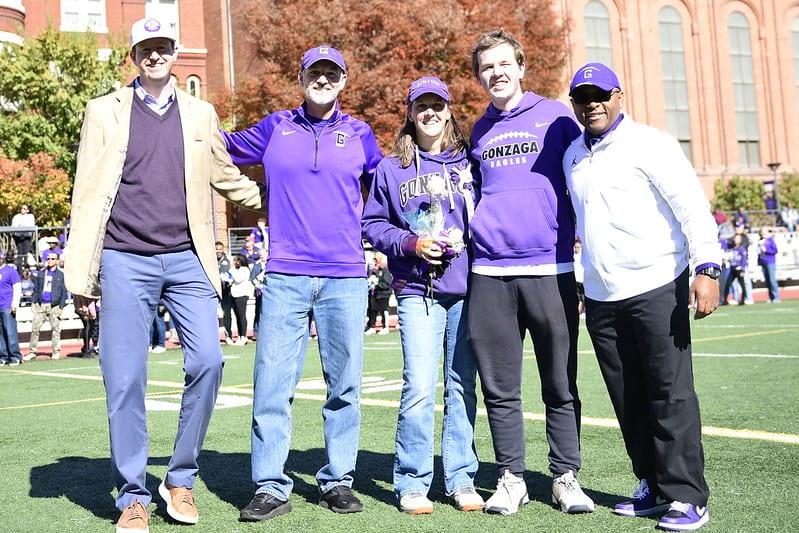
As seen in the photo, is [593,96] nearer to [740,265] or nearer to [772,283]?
[740,265]

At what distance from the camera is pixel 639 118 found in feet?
173

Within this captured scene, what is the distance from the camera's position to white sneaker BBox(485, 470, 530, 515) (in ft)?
14.6

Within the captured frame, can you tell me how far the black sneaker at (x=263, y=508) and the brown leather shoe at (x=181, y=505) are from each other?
229mm

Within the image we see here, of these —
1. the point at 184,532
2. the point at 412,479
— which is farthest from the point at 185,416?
the point at 412,479

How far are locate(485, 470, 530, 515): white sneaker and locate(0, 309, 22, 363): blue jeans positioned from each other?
1367cm

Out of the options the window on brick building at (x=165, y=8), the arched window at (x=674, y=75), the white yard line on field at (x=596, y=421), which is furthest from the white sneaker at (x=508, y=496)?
the arched window at (x=674, y=75)

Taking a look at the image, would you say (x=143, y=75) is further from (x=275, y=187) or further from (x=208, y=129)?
(x=275, y=187)

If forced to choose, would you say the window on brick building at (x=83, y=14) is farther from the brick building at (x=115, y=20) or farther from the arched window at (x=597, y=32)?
the arched window at (x=597, y=32)

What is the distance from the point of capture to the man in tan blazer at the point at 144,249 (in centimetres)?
441

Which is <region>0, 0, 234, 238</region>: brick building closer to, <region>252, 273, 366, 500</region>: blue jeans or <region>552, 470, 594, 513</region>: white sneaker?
<region>252, 273, 366, 500</region>: blue jeans

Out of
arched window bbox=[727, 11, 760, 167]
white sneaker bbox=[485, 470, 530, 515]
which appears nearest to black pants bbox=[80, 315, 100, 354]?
white sneaker bbox=[485, 470, 530, 515]

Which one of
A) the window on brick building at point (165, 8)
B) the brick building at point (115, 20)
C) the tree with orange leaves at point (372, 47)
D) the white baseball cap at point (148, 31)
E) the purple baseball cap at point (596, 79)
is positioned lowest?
the purple baseball cap at point (596, 79)

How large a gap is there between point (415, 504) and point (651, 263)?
1572 mm

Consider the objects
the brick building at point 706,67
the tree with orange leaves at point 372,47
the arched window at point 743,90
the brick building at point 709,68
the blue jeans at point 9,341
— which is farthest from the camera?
the arched window at point 743,90
